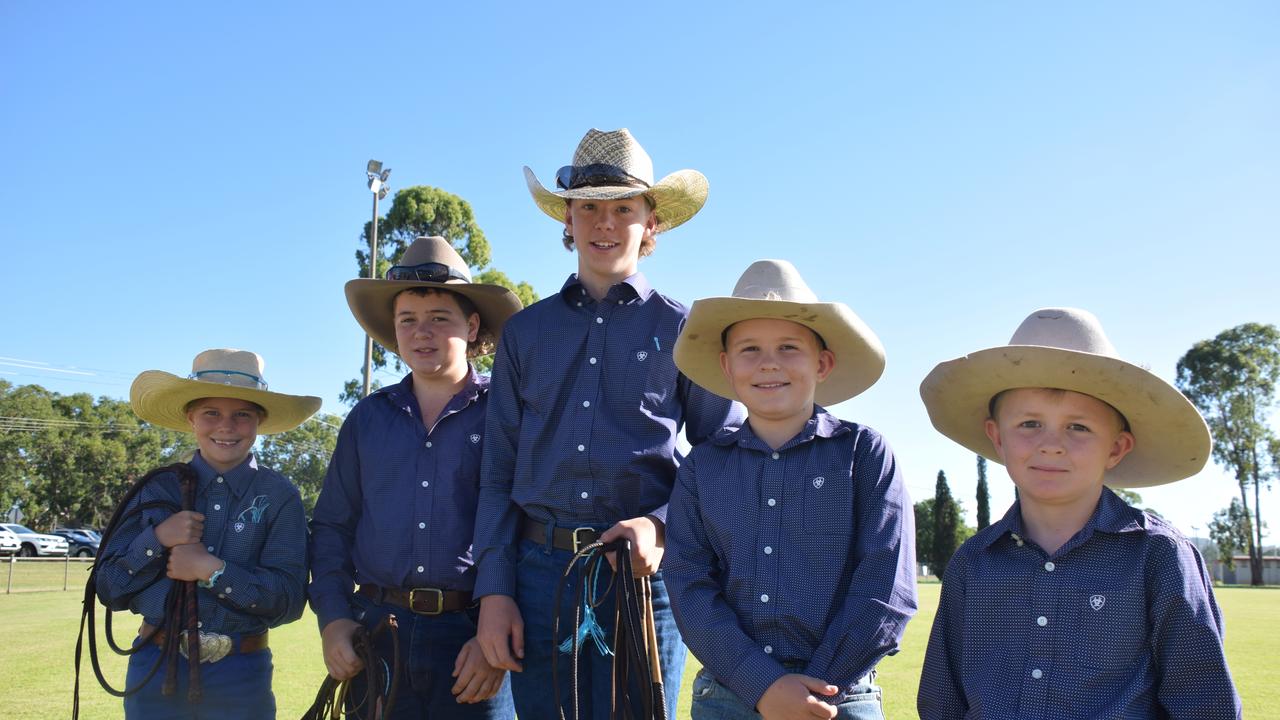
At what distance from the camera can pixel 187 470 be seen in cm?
427

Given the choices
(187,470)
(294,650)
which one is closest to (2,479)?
(294,650)

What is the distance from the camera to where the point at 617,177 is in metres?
3.75

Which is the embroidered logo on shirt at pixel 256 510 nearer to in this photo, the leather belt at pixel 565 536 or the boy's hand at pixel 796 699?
the leather belt at pixel 565 536

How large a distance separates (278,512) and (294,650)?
7634 mm

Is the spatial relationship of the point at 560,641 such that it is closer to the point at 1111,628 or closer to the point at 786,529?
the point at 786,529

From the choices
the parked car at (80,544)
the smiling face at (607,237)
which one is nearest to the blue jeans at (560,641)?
the smiling face at (607,237)

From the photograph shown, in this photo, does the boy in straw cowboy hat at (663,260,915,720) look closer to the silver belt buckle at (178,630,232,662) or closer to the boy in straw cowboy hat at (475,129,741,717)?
the boy in straw cowboy hat at (475,129,741,717)

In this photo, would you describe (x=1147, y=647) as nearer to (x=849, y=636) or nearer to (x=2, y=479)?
(x=849, y=636)

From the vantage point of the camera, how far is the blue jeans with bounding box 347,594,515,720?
3.75 m

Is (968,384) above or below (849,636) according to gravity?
above

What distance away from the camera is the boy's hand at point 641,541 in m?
3.15

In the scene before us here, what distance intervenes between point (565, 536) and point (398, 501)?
924 millimetres

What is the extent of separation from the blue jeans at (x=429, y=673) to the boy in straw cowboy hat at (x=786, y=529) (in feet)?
3.75

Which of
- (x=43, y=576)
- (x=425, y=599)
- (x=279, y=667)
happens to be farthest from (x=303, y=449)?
(x=425, y=599)
